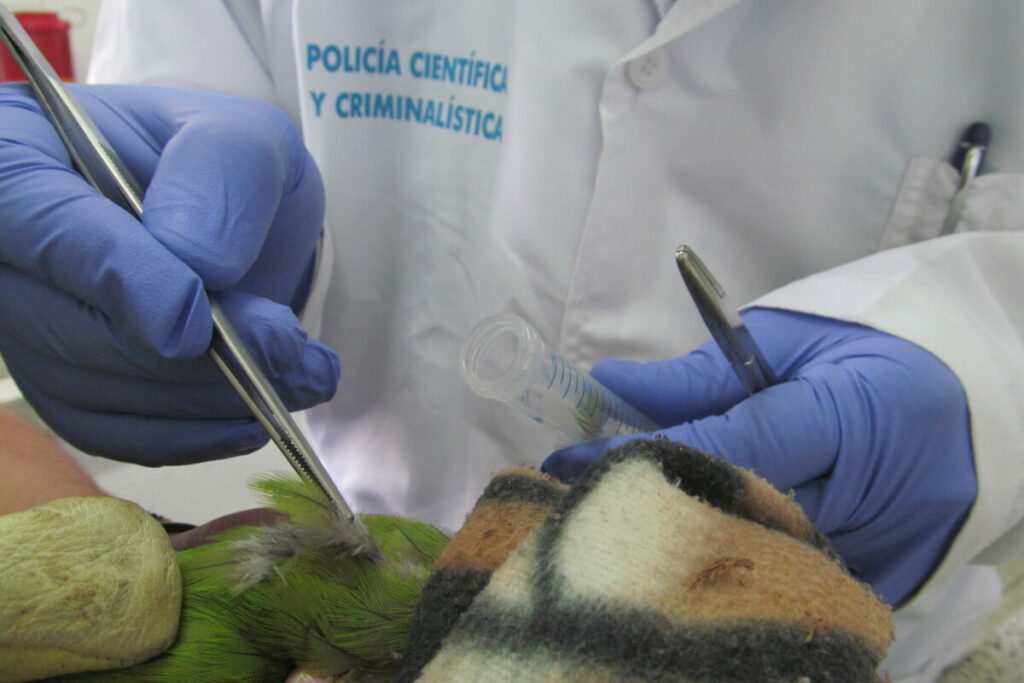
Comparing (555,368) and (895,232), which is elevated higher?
(895,232)

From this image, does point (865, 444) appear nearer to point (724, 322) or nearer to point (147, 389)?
point (724, 322)

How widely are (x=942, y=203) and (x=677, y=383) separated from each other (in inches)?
11.1

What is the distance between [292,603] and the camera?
0.43 metres

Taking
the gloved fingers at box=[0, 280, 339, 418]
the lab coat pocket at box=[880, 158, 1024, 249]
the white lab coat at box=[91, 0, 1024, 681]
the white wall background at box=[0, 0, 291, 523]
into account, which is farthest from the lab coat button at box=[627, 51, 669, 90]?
the white wall background at box=[0, 0, 291, 523]

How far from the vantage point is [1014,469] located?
1.66 feet

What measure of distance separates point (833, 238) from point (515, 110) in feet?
1.02

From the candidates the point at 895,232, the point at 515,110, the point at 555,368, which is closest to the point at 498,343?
the point at 555,368

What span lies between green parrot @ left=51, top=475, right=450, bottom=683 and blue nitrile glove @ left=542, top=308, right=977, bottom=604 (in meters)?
0.15

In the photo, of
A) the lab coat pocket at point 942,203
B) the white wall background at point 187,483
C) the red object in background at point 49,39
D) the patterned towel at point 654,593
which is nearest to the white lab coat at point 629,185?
the lab coat pocket at point 942,203

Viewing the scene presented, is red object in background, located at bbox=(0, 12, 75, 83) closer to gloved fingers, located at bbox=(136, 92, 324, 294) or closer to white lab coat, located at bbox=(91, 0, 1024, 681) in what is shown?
white lab coat, located at bbox=(91, 0, 1024, 681)

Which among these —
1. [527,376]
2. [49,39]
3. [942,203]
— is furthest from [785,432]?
[49,39]

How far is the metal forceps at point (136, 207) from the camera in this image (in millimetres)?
462

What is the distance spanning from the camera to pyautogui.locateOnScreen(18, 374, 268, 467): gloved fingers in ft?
1.90

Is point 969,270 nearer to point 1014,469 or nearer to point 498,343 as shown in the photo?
point 1014,469
